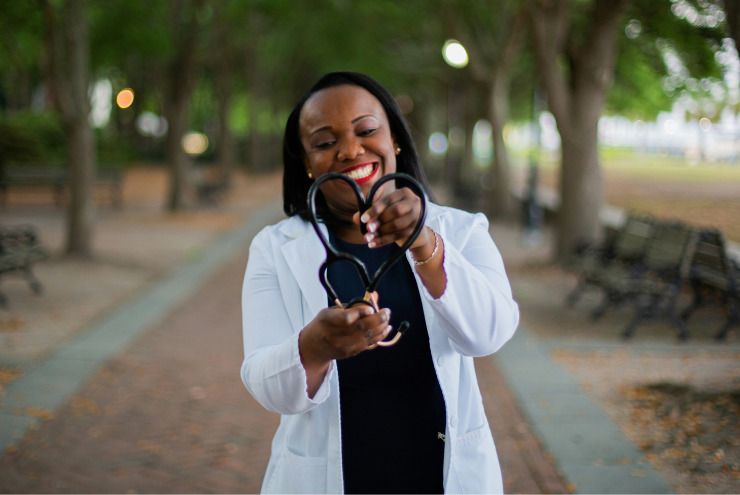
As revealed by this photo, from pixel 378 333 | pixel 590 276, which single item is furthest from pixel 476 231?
pixel 590 276

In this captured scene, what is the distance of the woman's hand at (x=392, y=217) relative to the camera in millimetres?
1790

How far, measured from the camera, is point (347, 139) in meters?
2.17

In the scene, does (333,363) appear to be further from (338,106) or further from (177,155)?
(177,155)

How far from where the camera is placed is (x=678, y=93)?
667 inches

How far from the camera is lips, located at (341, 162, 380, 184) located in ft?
7.07

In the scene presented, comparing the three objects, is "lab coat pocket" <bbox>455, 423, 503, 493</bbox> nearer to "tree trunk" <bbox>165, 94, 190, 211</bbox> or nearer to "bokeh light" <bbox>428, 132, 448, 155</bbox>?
"tree trunk" <bbox>165, 94, 190, 211</bbox>

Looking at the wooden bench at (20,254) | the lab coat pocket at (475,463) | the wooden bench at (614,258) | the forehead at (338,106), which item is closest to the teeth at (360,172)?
the forehead at (338,106)

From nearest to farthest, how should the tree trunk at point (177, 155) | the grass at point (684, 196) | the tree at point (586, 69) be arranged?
the tree at point (586, 69)
the grass at point (684, 196)
the tree trunk at point (177, 155)

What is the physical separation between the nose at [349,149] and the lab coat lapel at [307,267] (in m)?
0.26

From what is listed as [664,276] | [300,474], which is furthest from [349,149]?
[664,276]

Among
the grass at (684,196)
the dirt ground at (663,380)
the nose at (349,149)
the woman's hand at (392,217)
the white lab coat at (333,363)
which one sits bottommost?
the grass at (684,196)

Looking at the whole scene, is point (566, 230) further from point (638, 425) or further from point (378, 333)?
point (378, 333)

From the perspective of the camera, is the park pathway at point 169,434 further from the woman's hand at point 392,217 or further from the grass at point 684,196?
the grass at point 684,196

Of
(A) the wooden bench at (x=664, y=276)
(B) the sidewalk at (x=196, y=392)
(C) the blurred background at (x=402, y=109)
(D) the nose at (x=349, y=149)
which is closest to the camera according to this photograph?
(D) the nose at (x=349, y=149)
